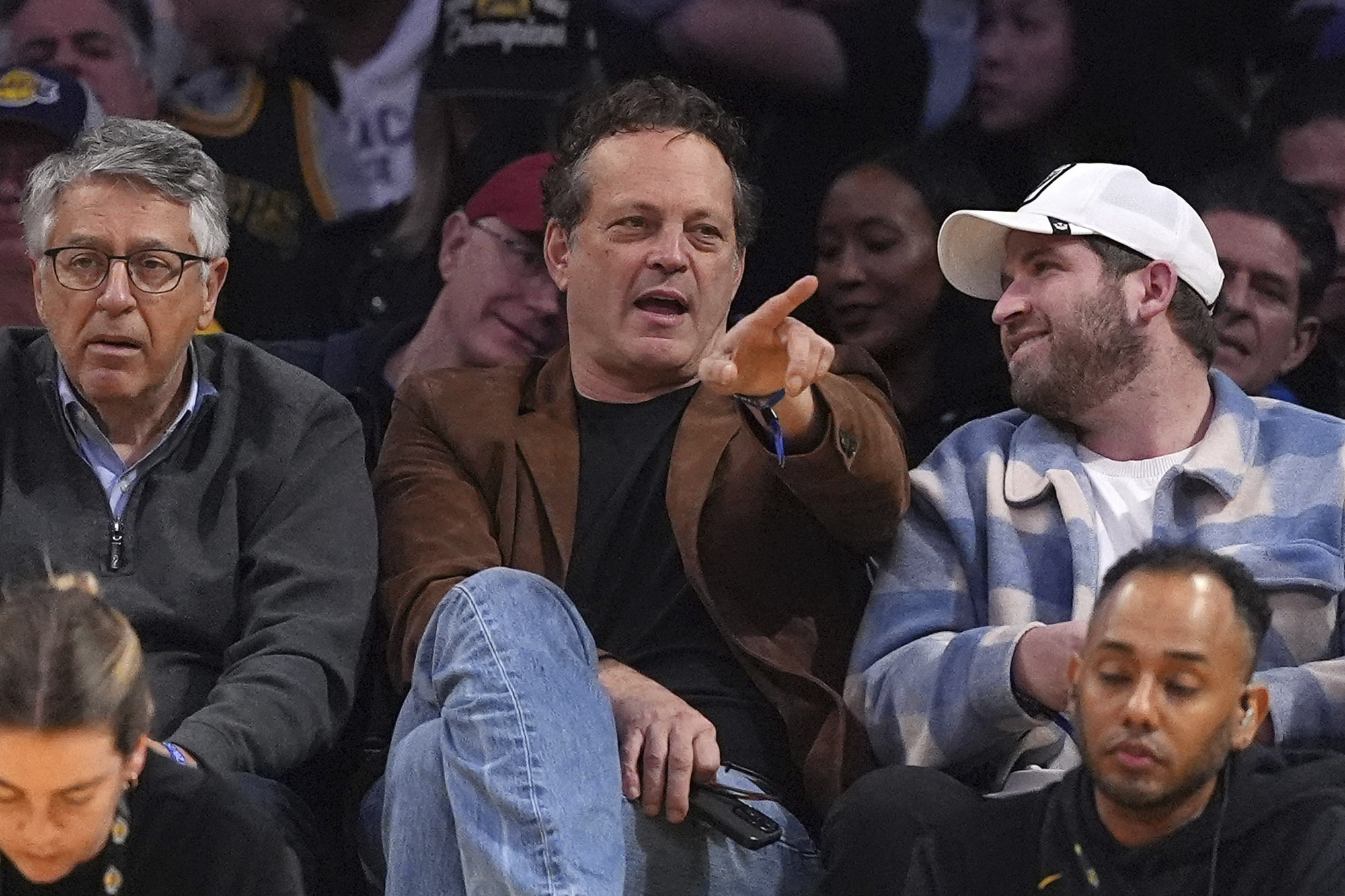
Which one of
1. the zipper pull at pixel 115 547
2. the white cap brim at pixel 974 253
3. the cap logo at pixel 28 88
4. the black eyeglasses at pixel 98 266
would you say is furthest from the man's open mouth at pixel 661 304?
the cap logo at pixel 28 88

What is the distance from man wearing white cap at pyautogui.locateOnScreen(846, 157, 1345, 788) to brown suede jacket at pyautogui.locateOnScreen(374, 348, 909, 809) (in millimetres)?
68

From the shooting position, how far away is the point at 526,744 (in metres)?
1.79

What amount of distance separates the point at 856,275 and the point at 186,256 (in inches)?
37.6

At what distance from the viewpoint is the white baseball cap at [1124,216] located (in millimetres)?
2258

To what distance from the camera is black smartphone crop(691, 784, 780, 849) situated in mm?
1908

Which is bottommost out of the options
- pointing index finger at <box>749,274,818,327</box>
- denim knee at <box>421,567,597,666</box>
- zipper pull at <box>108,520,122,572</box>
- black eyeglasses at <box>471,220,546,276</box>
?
zipper pull at <box>108,520,122,572</box>

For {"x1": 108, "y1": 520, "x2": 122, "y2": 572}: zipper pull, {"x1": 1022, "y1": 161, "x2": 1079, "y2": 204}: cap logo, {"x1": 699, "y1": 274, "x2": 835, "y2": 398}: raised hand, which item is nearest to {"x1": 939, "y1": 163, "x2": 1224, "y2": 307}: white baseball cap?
{"x1": 1022, "y1": 161, "x2": 1079, "y2": 204}: cap logo

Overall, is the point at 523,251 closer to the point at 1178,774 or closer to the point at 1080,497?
the point at 1080,497

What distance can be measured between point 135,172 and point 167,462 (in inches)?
13.1

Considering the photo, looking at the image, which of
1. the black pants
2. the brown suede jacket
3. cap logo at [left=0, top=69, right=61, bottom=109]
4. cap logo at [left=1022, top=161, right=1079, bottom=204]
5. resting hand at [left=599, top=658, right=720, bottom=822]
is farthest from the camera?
cap logo at [left=0, top=69, right=61, bottom=109]

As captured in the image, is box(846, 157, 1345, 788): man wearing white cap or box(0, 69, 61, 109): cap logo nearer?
box(846, 157, 1345, 788): man wearing white cap

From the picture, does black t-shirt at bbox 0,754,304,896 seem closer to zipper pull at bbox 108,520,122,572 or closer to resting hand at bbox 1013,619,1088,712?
zipper pull at bbox 108,520,122,572

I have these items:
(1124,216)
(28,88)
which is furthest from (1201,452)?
(28,88)

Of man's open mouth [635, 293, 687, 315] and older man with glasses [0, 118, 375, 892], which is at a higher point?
man's open mouth [635, 293, 687, 315]
